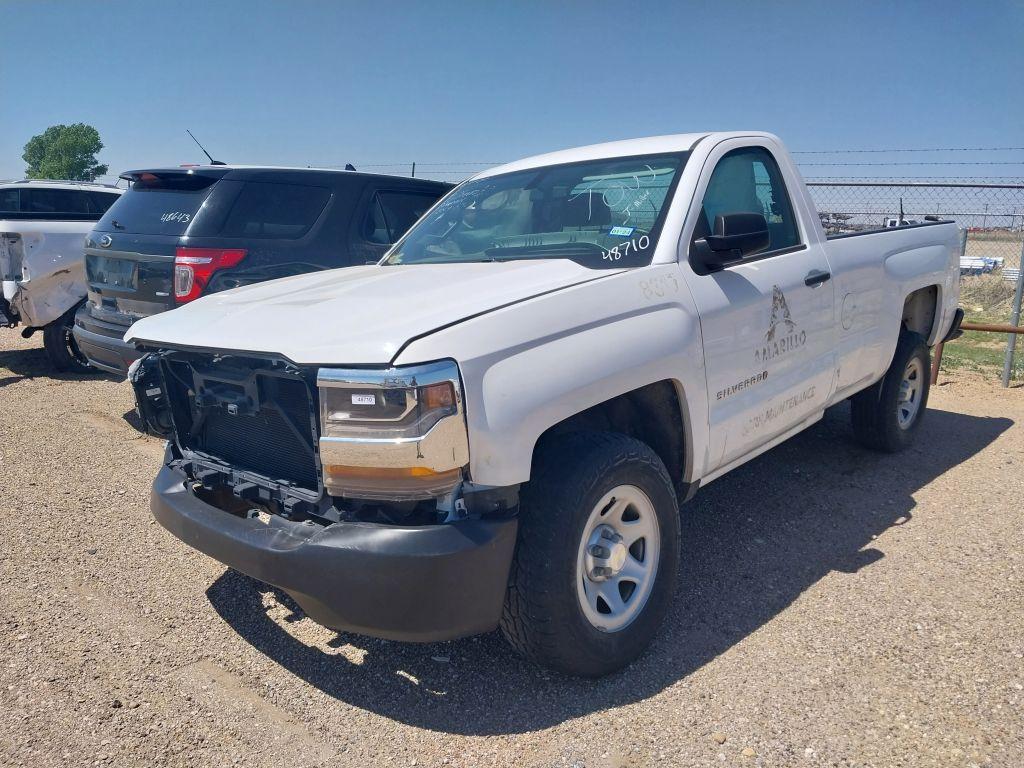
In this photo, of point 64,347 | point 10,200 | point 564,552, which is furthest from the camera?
point 10,200

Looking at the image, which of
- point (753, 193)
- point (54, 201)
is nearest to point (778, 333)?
point (753, 193)

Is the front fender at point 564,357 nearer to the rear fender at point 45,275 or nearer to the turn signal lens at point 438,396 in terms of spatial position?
the turn signal lens at point 438,396

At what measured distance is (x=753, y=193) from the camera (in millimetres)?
3996

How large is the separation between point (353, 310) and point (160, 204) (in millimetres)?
3521

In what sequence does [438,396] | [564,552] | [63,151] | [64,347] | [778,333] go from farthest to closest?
[63,151]
[64,347]
[778,333]
[564,552]
[438,396]

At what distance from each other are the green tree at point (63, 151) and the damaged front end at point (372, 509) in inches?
2620

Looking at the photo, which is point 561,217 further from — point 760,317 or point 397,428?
point 397,428

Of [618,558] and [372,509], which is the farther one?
[618,558]

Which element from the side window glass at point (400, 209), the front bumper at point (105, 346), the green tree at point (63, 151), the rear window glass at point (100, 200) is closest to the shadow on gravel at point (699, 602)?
the front bumper at point (105, 346)

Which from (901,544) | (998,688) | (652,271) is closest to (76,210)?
(652,271)

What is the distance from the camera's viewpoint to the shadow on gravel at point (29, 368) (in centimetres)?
802

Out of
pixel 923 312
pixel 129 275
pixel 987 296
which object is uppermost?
pixel 129 275

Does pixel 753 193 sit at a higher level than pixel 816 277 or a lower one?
higher

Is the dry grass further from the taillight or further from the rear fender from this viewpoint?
the rear fender
